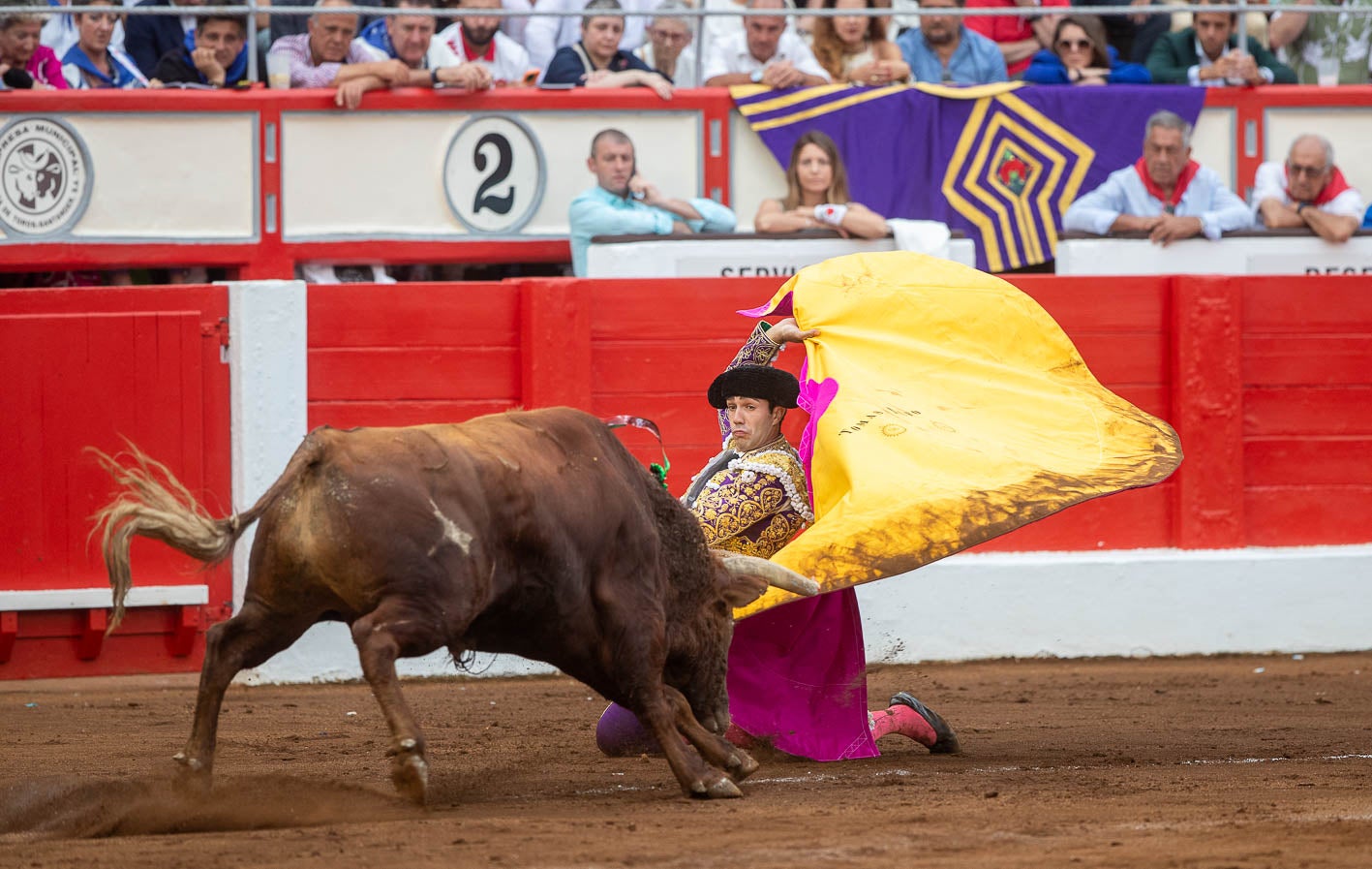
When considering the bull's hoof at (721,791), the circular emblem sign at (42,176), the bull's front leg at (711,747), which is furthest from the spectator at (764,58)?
the bull's hoof at (721,791)

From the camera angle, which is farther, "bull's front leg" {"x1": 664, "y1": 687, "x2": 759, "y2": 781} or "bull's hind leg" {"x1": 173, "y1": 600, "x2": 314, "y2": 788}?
"bull's front leg" {"x1": 664, "y1": 687, "x2": 759, "y2": 781}

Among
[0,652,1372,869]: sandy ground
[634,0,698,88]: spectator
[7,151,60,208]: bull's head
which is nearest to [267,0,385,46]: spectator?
[7,151,60,208]: bull's head

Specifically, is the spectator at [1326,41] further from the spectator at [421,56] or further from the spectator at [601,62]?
the spectator at [421,56]

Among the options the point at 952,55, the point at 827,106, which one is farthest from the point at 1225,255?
the point at 827,106

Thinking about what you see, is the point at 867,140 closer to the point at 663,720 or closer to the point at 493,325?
the point at 493,325

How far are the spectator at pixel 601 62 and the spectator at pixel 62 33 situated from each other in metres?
1.99

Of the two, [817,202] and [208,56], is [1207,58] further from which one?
[208,56]

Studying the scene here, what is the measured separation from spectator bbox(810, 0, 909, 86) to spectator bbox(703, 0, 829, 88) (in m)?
0.09

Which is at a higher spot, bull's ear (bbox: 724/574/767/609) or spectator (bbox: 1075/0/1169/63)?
spectator (bbox: 1075/0/1169/63)

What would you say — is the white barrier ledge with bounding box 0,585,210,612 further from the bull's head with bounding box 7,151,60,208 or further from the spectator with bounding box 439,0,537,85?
the spectator with bounding box 439,0,537,85

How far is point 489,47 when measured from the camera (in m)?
8.80

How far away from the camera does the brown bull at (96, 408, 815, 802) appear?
376 centimetres

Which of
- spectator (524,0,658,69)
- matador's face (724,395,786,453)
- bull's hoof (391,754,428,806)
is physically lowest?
bull's hoof (391,754,428,806)

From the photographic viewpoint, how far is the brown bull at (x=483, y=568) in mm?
3762
